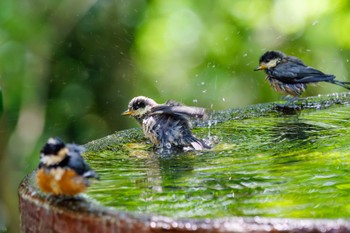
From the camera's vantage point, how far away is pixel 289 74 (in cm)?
697

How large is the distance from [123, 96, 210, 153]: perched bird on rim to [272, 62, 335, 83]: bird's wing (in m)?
2.15

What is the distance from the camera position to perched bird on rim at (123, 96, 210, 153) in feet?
15.2

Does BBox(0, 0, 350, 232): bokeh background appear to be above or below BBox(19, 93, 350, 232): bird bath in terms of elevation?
above

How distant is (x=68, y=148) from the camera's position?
3.04m

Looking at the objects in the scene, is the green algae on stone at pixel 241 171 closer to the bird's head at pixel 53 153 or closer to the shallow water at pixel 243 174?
the shallow water at pixel 243 174

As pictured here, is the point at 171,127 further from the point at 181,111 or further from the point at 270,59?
the point at 270,59

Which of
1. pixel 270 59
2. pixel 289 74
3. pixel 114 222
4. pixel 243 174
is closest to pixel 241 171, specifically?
pixel 243 174

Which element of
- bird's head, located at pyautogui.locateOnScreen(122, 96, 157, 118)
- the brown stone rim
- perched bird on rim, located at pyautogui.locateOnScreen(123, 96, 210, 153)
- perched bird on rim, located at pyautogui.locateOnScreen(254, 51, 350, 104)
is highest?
perched bird on rim, located at pyautogui.locateOnScreen(254, 51, 350, 104)

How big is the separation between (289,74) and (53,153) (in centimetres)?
427

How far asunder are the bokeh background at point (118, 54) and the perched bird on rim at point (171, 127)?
253 cm

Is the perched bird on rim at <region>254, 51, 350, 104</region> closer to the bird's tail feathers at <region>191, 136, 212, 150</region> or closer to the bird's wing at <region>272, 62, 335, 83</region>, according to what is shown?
the bird's wing at <region>272, 62, 335, 83</region>

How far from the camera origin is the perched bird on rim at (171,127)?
4.63 metres

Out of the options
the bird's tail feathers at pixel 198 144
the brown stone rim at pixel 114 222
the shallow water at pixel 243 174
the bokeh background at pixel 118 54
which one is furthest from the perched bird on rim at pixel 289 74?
the brown stone rim at pixel 114 222

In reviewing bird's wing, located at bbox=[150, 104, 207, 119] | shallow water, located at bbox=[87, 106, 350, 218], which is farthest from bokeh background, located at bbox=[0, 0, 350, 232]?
shallow water, located at bbox=[87, 106, 350, 218]
